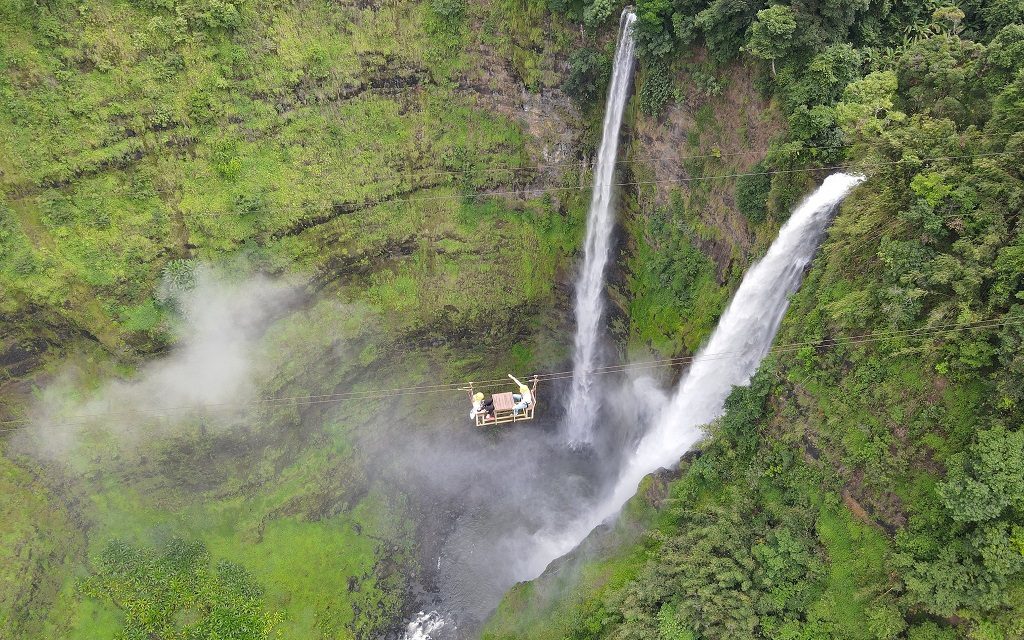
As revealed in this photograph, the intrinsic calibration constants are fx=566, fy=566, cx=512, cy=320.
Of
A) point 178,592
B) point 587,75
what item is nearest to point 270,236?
point 178,592

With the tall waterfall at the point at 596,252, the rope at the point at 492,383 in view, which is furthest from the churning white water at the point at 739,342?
the tall waterfall at the point at 596,252

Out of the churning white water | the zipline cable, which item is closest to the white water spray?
the churning white water

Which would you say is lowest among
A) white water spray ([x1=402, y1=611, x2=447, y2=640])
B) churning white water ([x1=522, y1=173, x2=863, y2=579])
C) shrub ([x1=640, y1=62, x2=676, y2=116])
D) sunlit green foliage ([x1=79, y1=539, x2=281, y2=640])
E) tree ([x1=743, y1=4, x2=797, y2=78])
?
white water spray ([x1=402, y1=611, x2=447, y2=640])

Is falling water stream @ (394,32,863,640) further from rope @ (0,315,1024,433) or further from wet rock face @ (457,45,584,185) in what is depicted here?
wet rock face @ (457,45,584,185)

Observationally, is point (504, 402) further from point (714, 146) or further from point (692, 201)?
point (714, 146)

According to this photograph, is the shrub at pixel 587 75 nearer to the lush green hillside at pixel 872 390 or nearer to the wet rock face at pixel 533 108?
the wet rock face at pixel 533 108

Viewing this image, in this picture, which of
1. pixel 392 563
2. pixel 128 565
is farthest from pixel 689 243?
pixel 128 565
